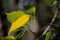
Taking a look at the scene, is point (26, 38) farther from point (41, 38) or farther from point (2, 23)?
point (2, 23)

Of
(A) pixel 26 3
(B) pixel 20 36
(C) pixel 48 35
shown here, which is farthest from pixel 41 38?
(A) pixel 26 3

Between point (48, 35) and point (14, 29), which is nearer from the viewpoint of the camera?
point (48, 35)

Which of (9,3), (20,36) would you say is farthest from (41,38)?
(9,3)

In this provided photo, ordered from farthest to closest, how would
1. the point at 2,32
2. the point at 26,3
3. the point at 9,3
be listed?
the point at 9,3 < the point at 2,32 < the point at 26,3

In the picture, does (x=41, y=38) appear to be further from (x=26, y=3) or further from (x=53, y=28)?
(x=26, y=3)

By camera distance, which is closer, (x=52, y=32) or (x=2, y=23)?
(x=52, y=32)

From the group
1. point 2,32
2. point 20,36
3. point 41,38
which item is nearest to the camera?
point 41,38

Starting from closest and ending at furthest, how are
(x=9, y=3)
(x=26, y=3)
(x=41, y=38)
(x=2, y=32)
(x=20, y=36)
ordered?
(x=41, y=38) < (x=20, y=36) < (x=26, y=3) < (x=2, y=32) < (x=9, y=3)

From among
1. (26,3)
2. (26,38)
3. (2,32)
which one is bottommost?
(2,32)

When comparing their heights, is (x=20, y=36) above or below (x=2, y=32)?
above
